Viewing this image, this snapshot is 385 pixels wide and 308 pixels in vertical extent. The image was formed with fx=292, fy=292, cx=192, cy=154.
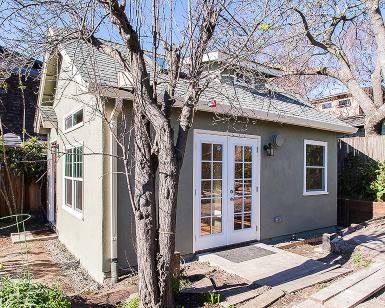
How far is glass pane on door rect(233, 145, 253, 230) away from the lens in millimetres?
6383

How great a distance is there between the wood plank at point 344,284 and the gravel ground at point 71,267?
3288 mm

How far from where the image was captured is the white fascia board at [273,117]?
5.57 m

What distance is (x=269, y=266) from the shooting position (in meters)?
5.06

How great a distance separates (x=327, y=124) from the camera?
7.97 m

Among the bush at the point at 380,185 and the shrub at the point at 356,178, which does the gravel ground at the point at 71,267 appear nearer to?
the bush at the point at 380,185

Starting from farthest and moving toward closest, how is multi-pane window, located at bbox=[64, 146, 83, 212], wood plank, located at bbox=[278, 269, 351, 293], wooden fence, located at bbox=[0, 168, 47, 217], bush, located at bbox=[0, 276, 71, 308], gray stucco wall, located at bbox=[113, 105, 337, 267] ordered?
wooden fence, located at bbox=[0, 168, 47, 217], multi-pane window, located at bbox=[64, 146, 83, 212], gray stucco wall, located at bbox=[113, 105, 337, 267], wood plank, located at bbox=[278, 269, 351, 293], bush, located at bbox=[0, 276, 71, 308]

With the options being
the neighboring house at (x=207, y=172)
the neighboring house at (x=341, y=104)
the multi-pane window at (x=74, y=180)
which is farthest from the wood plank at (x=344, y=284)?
the neighboring house at (x=341, y=104)

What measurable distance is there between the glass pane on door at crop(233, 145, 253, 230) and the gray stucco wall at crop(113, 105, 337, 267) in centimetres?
37

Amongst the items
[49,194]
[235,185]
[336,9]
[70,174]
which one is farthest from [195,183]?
[336,9]

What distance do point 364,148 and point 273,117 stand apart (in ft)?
17.5

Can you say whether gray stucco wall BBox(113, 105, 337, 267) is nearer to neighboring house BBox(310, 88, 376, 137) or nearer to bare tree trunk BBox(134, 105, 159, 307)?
bare tree trunk BBox(134, 105, 159, 307)

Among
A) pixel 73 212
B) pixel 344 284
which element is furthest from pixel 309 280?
pixel 73 212

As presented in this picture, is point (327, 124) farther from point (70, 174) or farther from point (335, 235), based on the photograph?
point (70, 174)

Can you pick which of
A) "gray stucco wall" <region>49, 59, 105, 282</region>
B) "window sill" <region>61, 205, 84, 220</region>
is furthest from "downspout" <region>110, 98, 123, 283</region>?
"window sill" <region>61, 205, 84, 220</region>
